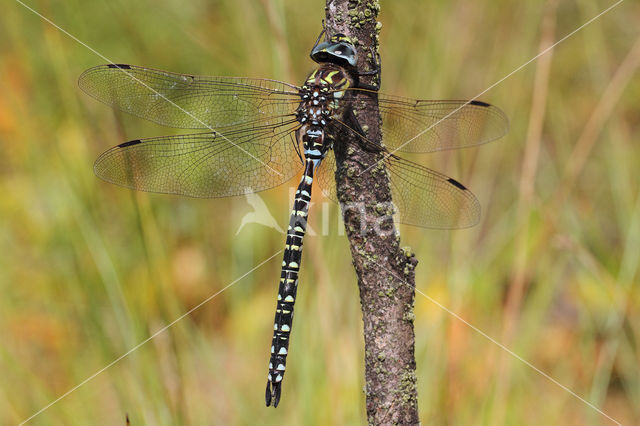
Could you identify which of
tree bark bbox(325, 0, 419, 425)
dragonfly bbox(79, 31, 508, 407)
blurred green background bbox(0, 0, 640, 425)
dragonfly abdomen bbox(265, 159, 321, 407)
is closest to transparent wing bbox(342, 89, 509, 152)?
dragonfly bbox(79, 31, 508, 407)

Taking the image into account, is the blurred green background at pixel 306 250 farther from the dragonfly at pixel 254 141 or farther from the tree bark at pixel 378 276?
the tree bark at pixel 378 276

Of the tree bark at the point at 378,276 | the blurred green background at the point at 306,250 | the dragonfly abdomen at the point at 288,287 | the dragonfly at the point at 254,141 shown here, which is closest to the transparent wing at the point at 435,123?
the dragonfly at the point at 254,141

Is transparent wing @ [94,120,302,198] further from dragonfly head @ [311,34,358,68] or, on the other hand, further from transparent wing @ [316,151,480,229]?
dragonfly head @ [311,34,358,68]

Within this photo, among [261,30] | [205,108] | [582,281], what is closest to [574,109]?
[582,281]

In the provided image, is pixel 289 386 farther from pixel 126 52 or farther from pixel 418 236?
pixel 126 52

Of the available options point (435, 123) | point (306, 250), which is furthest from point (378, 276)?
point (435, 123)

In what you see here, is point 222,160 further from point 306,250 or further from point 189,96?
point 306,250
